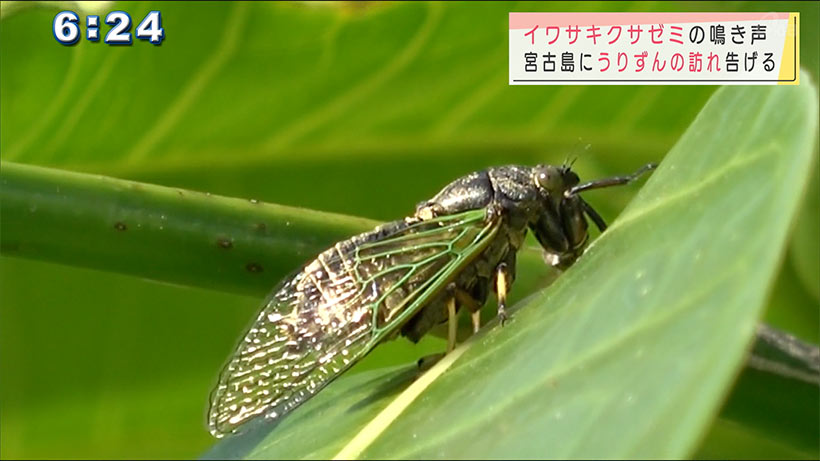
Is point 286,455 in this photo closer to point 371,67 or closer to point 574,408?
point 574,408

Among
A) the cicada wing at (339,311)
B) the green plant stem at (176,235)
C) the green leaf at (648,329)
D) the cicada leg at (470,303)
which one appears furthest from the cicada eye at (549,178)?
the green leaf at (648,329)

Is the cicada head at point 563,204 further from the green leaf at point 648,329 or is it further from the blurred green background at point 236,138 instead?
the green leaf at point 648,329

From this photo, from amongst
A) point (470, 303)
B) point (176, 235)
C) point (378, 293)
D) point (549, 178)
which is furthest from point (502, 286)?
point (176, 235)

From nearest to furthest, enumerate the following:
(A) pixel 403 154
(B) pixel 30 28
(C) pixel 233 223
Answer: (C) pixel 233 223 < (B) pixel 30 28 < (A) pixel 403 154

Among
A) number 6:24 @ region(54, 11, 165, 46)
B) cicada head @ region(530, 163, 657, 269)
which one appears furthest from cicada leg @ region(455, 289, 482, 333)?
number 6:24 @ region(54, 11, 165, 46)

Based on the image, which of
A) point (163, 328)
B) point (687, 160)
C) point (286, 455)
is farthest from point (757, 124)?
point (163, 328)

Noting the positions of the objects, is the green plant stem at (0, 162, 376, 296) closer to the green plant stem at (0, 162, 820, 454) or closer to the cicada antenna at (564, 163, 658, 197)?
the green plant stem at (0, 162, 820, 454)
